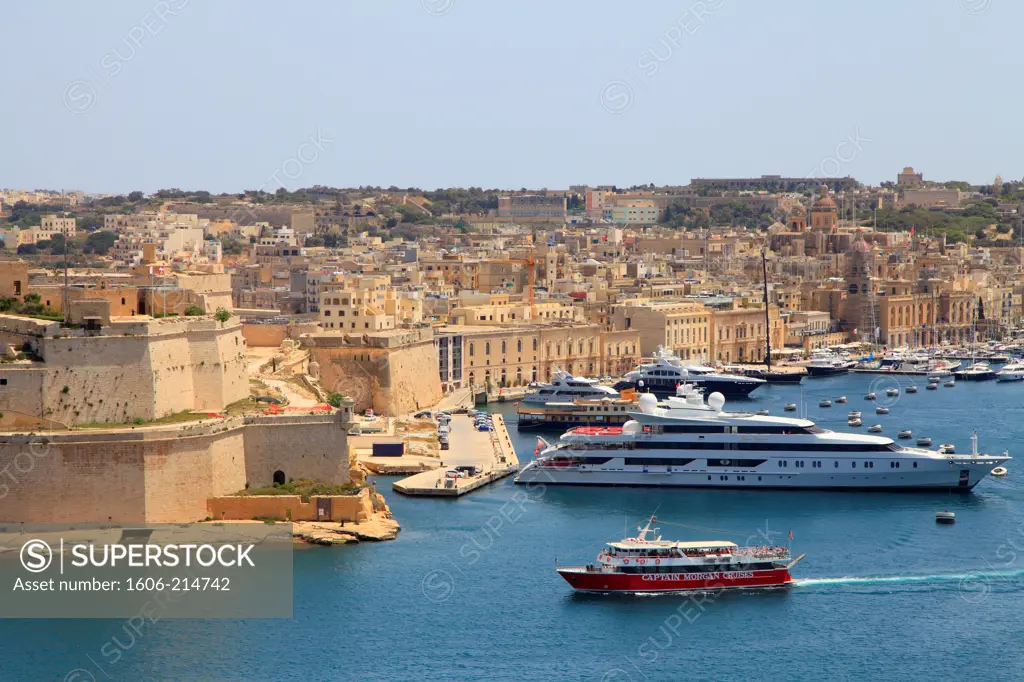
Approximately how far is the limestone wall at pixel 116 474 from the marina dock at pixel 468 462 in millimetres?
4617

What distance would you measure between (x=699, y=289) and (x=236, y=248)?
30.3 m

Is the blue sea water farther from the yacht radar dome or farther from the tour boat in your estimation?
the tour boat

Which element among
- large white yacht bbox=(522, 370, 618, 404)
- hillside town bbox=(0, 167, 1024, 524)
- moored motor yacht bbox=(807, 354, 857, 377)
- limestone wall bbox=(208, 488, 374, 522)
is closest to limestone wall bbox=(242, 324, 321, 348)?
hillside town bbox=(0, 167, 1024, 524)

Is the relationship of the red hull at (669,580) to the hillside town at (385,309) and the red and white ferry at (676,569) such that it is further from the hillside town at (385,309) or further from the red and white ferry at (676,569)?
the hillside town at (385,309)

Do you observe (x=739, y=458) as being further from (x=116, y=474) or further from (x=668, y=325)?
(x=668, y=325)

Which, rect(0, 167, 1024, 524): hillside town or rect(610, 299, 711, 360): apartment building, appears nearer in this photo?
rect(0, 167, 1024, 524): hillside town

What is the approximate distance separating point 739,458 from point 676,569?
888cm

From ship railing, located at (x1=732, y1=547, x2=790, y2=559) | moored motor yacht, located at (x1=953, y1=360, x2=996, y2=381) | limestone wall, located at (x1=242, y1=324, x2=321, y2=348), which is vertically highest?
limestone wall, located at (x1=242, y1=324, x2=321, y2=348)

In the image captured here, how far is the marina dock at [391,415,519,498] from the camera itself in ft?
110

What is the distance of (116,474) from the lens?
28.7 m

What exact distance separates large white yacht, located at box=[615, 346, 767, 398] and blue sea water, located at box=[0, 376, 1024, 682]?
17.9m

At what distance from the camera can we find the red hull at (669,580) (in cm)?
2622

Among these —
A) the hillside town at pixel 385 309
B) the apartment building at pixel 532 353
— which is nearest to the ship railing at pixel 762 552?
the hillside town at pixel 385 309

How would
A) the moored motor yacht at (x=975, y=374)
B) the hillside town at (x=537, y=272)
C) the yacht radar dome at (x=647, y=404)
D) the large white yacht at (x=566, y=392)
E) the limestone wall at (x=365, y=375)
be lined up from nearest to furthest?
the yacht radar dome at (x=647, y=404)
the limestone wall at (x=365, y=375)
the large white yacht at (x=566, y=392)
the hillside town at (x=537, y=272)
the moored motor yacht at (x=975, y=374)
